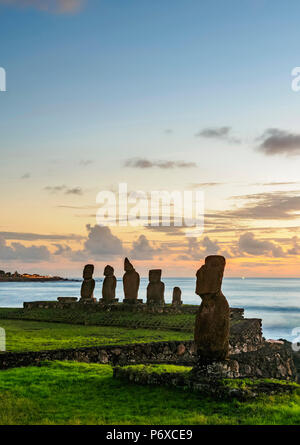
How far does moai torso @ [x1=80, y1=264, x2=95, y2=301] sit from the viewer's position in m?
41.4

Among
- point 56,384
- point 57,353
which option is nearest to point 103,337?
point 57,353

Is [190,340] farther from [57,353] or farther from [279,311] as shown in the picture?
[279,311]

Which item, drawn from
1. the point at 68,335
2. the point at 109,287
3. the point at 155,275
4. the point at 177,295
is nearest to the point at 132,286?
the point at 155,275

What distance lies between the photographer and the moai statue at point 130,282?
127 ft

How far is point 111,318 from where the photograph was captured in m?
34.2

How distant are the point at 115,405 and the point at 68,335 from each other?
14.9 metres

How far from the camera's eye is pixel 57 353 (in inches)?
761

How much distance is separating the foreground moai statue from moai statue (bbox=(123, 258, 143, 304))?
23.6 m

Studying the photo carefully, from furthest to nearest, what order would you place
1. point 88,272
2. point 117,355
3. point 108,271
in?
point 88,272
point 108,271
point 117,355

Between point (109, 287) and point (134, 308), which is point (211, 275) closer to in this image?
point (134, 308)
